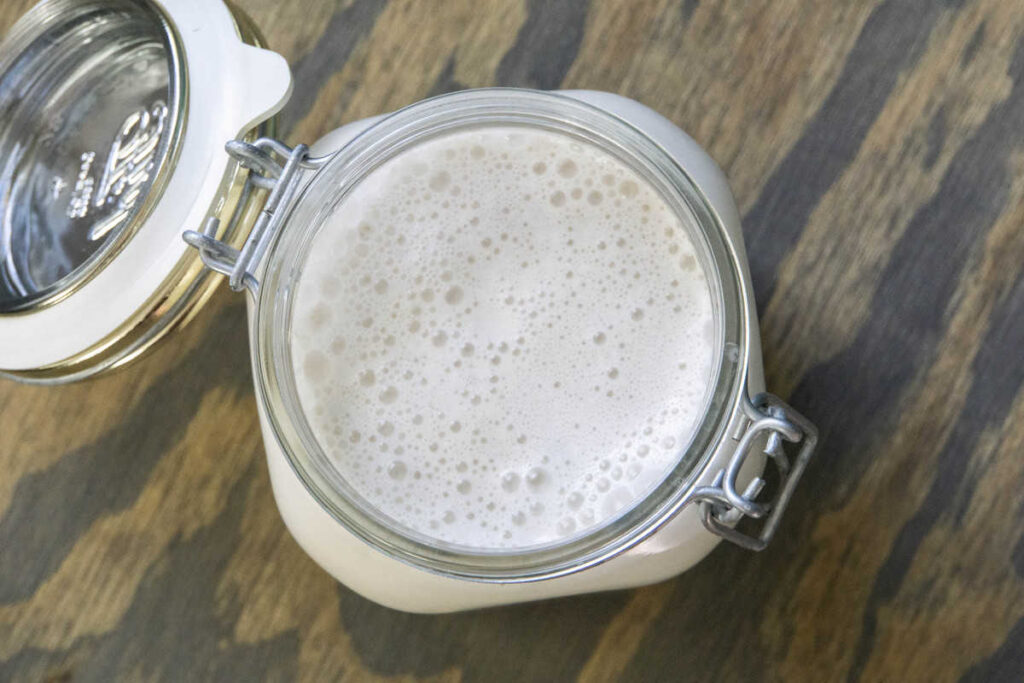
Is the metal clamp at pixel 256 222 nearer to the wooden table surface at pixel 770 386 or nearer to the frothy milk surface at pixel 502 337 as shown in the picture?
the frothy milk surface at pixel 502 337

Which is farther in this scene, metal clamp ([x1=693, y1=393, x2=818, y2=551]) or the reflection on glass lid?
the reflection on glass lid

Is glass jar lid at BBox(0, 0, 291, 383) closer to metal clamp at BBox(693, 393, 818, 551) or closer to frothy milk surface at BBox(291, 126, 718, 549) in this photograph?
frothy milk surface at BBox(291, 126, 718, 549)

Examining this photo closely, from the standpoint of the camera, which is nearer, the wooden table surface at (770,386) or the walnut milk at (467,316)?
the walnut milk at (467,316)

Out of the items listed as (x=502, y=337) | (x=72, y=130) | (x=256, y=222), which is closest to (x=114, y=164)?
(x=72, y=130)

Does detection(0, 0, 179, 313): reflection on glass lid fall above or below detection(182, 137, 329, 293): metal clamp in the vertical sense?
below

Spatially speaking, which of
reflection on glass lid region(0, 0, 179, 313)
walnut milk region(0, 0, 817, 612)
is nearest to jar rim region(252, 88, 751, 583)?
walnut milk region(0, 0, 817, 612)

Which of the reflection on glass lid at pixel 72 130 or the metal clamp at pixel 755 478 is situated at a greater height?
the metal clamp at pixel 755 478

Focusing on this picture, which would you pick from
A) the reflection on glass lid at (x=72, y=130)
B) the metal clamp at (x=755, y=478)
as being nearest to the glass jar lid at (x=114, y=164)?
the reflection on glass lid at (x=72, y=130)

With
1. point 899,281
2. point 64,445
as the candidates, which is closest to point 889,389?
point 899,281
